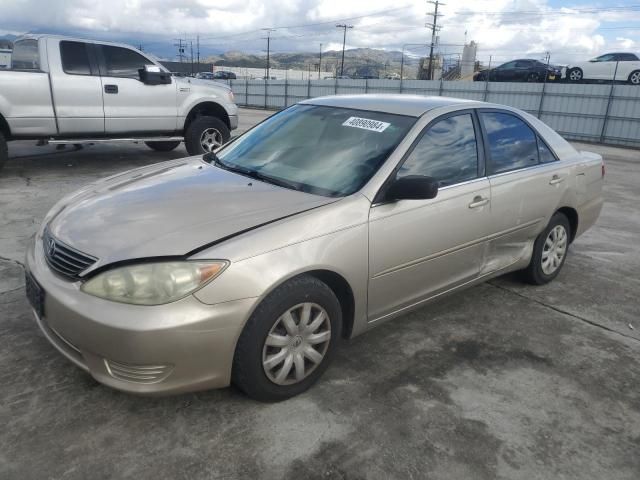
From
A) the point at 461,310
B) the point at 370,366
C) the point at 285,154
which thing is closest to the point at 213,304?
the point at 370,366

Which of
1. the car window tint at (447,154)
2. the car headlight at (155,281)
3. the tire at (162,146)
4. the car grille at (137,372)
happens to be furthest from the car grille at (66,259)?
the tire at (162,146)

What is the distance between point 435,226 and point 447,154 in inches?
21.1

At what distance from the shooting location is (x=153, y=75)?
7.97m

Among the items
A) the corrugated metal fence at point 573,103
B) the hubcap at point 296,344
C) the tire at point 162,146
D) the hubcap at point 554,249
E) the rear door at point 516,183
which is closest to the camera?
the hubcap at point 296,344

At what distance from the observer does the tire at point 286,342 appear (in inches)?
93.8

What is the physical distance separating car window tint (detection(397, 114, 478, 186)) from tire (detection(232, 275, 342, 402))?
36.5 inches

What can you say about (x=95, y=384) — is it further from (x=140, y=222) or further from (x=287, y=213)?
(x=287, y=213)

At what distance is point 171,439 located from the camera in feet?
7.73

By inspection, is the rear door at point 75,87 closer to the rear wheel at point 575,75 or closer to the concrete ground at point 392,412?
the concrete ground at point 392,412

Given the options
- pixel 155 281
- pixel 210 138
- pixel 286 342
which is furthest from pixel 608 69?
pixel 155 281

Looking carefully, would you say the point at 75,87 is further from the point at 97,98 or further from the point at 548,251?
the point at 548,251

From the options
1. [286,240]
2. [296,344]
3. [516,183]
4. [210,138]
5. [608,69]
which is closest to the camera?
[286,240]

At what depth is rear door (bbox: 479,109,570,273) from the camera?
3.66m

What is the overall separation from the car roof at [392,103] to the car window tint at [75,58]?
16.2 feet
